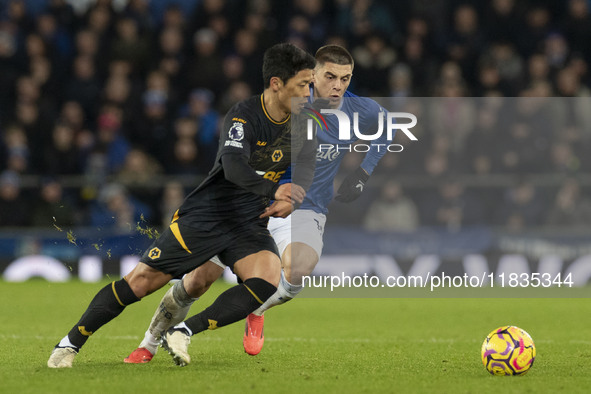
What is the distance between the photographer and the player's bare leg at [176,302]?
645cm

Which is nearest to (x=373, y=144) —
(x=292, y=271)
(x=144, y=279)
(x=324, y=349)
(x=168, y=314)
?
(x=292, y=271)

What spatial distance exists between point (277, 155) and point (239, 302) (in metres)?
0.98

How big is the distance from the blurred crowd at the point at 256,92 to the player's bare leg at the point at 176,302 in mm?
5648

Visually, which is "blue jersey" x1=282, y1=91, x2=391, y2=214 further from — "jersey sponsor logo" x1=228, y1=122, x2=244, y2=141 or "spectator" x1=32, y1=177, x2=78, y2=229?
"spectator" x1=32, y1=177, x2=78, y2=229

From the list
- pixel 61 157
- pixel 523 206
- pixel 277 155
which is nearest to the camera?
pixel 277 155

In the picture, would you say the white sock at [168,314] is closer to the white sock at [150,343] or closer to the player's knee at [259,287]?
the white sock at [150,343]

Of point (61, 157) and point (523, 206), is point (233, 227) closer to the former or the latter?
point (523, 206)

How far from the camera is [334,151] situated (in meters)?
8.11

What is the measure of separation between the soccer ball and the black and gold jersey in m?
1.68

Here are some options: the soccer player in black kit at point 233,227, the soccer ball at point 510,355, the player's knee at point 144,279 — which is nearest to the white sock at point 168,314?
the soccer player in black kit at point 233,227

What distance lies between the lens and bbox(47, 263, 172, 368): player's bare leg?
6.05 meters

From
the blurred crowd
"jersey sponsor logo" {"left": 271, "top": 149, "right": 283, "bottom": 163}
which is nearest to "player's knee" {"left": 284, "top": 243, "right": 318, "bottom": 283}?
"jersey sponsor logo" {"left": 271, "top": 149, "right": 283, "bottom": 163}

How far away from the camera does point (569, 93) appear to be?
48.1ft

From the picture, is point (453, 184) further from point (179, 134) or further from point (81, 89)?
point (81, 89)
